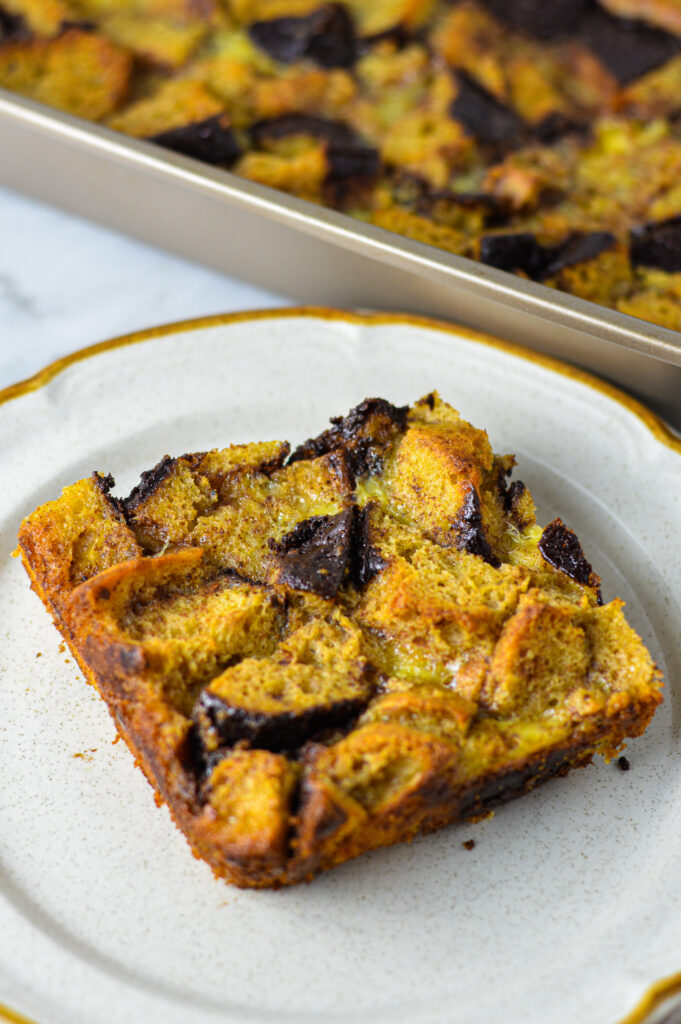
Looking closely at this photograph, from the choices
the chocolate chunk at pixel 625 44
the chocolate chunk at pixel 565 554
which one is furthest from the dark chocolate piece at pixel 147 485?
the chocolate chunk at pixel 625 44

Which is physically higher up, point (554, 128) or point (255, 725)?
point (554, 128)

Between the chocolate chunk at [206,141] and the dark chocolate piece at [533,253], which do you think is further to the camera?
the chocolate chunk at [206,141]

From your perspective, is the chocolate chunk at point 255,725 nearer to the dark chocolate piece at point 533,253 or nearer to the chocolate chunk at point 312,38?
the dark chocolate piece at point 533,253

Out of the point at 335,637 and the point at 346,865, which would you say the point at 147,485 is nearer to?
the point at 335,637

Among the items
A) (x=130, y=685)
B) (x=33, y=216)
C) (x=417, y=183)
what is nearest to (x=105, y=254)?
(x=33, y=216)

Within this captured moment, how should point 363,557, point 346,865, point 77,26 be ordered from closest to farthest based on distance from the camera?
point 346,865 < point 363,557 < point 77,26

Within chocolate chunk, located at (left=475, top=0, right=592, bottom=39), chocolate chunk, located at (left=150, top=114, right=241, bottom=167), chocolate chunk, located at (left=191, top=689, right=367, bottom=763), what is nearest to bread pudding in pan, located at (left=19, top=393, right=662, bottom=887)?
chocolate chunk, located at (left=191, top=689, right=367, bottom=763)

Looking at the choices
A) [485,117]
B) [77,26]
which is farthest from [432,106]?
[77,26]

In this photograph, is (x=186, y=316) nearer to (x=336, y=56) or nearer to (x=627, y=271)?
(x=336, y=56)
